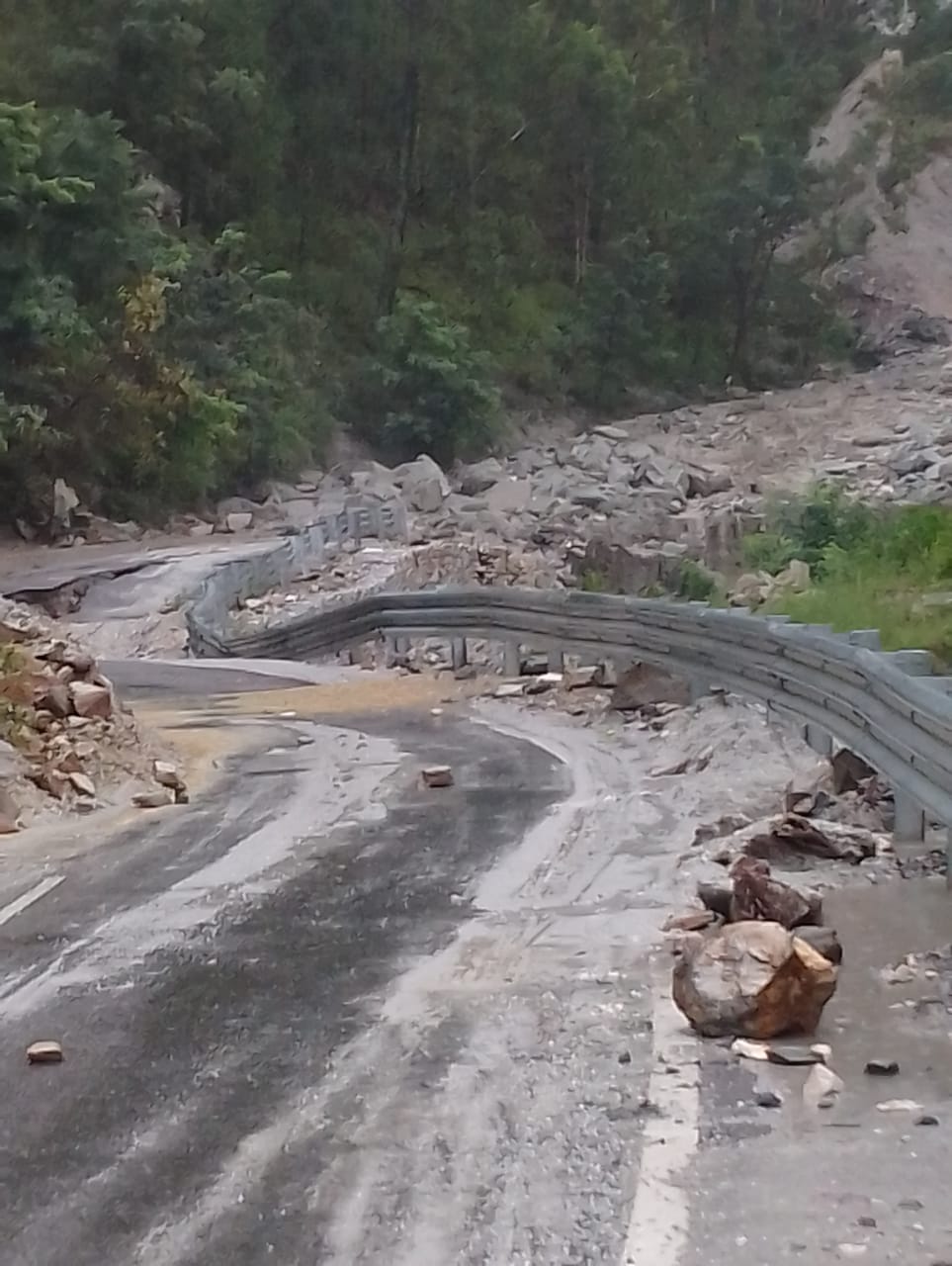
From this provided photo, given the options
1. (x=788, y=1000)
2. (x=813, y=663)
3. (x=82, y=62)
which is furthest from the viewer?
(x=82, y=62)

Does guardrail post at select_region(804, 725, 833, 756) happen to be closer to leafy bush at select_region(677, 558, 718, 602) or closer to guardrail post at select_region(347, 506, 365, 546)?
leafy bush at select_region(677, 558, 718, 602)

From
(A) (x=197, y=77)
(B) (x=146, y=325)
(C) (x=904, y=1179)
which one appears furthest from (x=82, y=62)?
(C) (x=904, y=1179)

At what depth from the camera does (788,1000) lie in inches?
215

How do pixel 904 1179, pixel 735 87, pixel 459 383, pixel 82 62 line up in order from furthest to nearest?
pixel 735 87 → pixel 459 383 → pixel 82 62 → pixel 904 1179

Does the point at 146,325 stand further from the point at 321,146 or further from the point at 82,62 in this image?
the point at 321,146

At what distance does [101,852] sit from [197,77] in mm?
42275

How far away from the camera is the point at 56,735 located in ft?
37.1

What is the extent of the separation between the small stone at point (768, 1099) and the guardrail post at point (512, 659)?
11.9 meters

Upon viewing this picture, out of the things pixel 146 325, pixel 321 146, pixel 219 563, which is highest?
pixel 321 146

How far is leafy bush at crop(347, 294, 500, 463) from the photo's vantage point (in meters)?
47.7

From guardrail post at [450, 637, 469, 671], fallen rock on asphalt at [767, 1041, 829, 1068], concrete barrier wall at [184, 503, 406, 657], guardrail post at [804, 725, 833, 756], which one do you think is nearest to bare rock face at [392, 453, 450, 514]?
concrete barrier wall at [184, 503, 406, 657]

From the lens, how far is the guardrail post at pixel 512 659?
17.0 m

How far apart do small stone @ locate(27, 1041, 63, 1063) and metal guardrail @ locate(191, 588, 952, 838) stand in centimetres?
342

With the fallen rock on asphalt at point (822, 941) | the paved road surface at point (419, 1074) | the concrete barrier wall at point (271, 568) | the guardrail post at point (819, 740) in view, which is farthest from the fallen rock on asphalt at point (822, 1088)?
the concrete barrier wall at point (271, 568)
